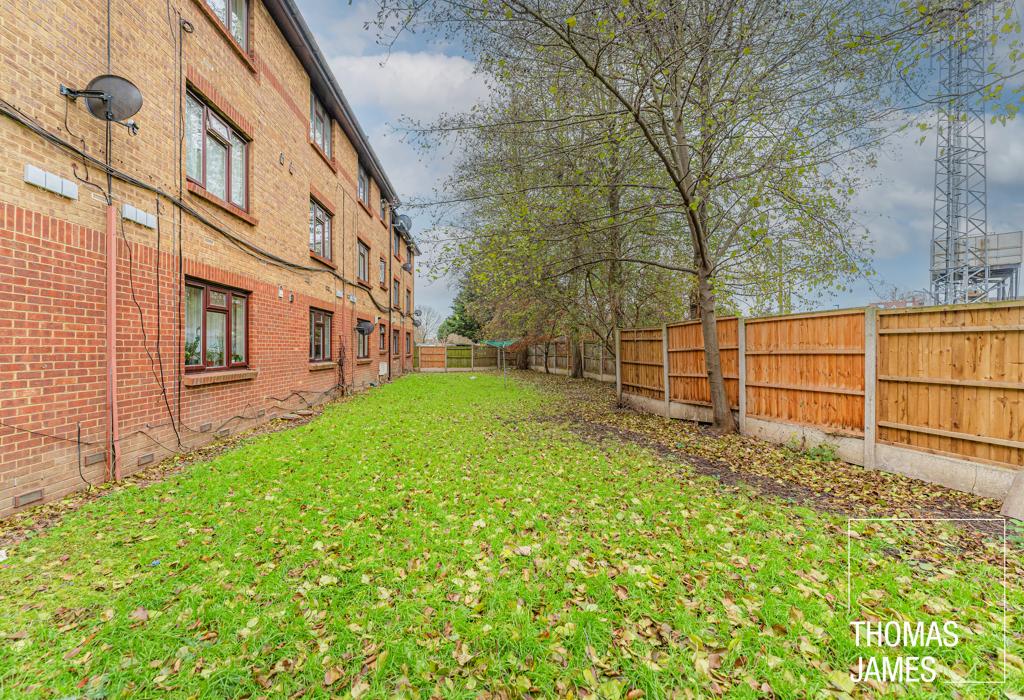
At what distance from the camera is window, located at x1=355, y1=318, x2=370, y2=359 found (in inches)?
565

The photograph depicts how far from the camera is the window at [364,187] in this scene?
1538cm

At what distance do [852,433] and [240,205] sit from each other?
1138 cm

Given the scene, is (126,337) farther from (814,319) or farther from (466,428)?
(814,319)

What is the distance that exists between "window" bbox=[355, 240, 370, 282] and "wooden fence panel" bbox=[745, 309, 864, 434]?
43.0 ft

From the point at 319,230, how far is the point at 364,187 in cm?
552

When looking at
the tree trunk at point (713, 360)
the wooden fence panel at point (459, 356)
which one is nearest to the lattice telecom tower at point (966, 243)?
the tree trunk at point (713, 360)

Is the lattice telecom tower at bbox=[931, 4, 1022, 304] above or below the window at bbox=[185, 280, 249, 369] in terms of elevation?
above

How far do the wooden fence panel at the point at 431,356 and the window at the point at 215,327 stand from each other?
63.1ft

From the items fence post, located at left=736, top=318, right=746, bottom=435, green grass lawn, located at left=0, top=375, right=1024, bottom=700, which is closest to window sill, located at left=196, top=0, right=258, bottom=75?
green grass lawn, located at left=0, top=375, right=1024, bottom=700

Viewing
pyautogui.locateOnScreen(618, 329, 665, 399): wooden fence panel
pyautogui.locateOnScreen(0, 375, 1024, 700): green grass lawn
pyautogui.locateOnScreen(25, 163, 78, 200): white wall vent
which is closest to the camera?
pyautogui.locateOnScreen(0, 375, 1024, 700): green grass lawn

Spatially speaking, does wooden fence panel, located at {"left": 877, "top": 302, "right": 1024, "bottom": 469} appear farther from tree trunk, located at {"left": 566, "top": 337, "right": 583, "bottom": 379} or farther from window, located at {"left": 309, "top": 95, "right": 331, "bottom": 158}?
tree trunk, located at {"left": 566, "top": 337, "right": 583, "bottom": 379}

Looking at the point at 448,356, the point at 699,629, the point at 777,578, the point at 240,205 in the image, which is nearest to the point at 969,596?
the point at 777,578

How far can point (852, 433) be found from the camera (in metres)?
5.64

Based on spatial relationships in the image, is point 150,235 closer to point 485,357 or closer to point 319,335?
point 319,335
